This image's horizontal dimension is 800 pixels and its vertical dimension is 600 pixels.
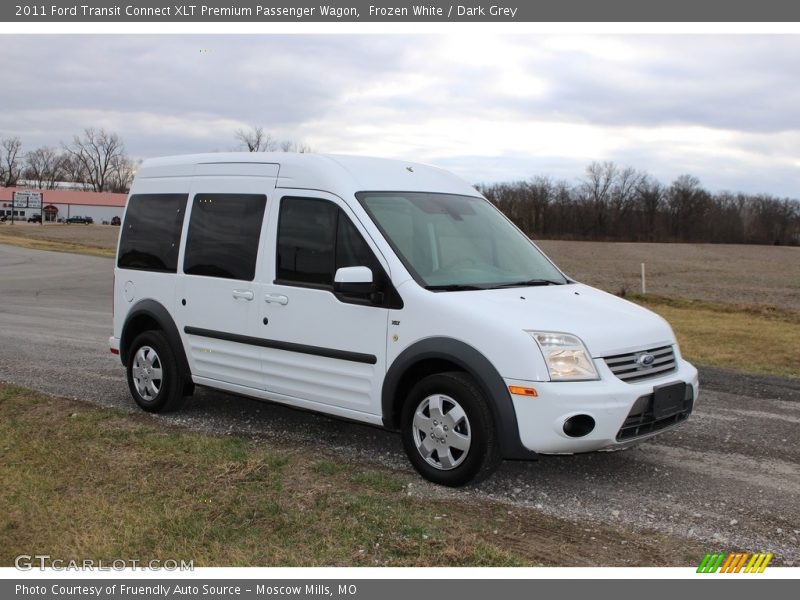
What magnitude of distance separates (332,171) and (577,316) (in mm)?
2160

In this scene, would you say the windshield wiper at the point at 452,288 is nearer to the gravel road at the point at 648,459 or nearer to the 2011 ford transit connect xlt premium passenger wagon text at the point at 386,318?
the 2011 ford transit connect xlt premium passenger wagon text at the point at 386,318

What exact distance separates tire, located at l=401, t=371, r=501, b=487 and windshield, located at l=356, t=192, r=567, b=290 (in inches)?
28.3

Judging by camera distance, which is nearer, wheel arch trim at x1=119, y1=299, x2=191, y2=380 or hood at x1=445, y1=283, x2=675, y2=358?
hood at x1=445, y1=283, x2=675, y2=358

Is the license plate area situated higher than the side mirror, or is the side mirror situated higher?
the side mirror

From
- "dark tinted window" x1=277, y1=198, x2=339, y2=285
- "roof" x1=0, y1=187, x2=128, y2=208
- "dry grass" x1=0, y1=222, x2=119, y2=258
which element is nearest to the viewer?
"dark tinted window" x1=277, y1=198, x2=339, y2=285

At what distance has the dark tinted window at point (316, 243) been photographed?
5785 millimetres

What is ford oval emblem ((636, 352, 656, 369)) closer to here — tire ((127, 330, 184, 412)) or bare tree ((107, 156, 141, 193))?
tire ((127, 330, 184, 412))

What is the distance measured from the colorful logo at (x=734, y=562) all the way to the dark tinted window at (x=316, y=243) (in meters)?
2.72

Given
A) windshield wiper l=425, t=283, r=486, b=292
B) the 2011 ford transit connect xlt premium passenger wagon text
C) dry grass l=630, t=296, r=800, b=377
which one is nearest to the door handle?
the 2011 ford transit connect xlt premium passenger wagon text

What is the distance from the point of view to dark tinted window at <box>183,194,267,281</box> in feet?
21.4

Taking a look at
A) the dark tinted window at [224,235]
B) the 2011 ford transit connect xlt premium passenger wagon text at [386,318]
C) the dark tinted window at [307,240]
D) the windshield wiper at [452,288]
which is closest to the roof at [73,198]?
the 2011 ford transit connect xlt premium passenger wagon text at [386,318]

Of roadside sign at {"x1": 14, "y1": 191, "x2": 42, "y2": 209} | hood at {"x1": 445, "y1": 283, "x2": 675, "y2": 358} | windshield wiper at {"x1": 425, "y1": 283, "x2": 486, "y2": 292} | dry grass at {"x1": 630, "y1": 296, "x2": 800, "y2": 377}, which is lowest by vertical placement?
dry grass at {"x1": 630, "y1": 296, "x2": 800, "y2": 377}

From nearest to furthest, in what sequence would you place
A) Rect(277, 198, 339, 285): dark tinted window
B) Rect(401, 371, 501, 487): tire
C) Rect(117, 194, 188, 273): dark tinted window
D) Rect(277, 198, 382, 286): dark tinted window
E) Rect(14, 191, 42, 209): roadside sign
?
Rect(401, 371, 501, 487): tire → Rect(277, 198, 382, 286): dark tinted window → Rect(277, 198, 339, 285): dark tinted window → Rect(117, 194, 188, 273): dark tinted window → Rect(14, 191, 42, 209): roadside sign

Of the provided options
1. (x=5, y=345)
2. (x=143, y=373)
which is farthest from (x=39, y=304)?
(x=143, y=373)
